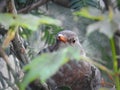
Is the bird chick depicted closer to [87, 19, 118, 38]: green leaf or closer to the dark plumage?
the dark plumage

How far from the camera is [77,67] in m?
1.71

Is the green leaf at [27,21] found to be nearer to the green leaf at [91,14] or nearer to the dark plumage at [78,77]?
the green leaf at [91,14]

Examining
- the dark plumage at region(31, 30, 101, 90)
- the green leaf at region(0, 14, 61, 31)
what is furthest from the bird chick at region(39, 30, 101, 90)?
the green leaf at region(0, 14, 61, 31)

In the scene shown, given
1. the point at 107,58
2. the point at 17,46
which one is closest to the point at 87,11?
the point at 17,46

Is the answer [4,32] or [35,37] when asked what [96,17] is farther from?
[35,37]

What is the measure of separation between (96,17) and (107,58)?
62.9 inches

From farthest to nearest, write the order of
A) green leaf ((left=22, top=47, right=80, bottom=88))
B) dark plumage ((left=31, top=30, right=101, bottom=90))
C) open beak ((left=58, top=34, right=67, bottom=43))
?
open beak ((left=58, top=34, right=67, bottom=43)), dark plumage ((left=31, top=30, right=101, bottom=90)), green leaf ((left=22, top=47, right=80, bottom=88))

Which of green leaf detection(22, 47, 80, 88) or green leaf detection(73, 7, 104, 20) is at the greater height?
green leaf detection(73, 7, 104, 20)

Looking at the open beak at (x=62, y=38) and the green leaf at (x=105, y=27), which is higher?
the green leaf at (x=105, y=27)

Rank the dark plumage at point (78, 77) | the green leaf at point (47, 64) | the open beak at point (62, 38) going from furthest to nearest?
1. the open beak at point (62, 38)
2. the dark plumage at point (78, 77)
3. the green leaf at point (47, 64)

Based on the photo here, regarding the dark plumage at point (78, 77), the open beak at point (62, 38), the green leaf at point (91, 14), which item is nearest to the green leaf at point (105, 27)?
the green leaf at point (91, 14)

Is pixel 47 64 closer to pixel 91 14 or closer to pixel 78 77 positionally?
pixel 91 14

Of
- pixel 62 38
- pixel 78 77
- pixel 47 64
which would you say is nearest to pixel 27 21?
pixel 47 64

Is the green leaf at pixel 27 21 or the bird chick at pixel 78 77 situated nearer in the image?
the green leaf at pixel 27 21
